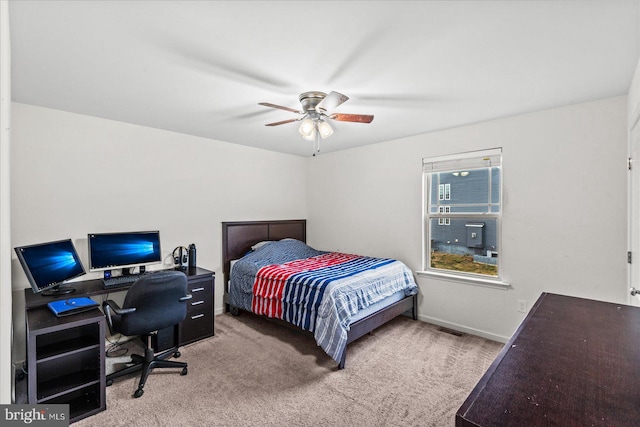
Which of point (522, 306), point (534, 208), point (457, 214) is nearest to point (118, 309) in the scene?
point (457, 214)

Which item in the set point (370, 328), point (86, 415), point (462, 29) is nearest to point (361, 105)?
point (462, 29)

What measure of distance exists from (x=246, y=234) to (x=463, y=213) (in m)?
2.91

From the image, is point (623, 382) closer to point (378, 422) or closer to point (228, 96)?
point (378, 422)

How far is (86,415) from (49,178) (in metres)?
2.08

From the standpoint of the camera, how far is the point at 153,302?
2400 millimetres

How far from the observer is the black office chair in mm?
2318

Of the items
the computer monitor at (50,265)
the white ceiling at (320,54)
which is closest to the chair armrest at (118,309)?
the computer monitor at (50,265)

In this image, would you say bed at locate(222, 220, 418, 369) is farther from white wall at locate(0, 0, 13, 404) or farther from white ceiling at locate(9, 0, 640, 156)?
white wall at locate(0, 0, 13, 404)

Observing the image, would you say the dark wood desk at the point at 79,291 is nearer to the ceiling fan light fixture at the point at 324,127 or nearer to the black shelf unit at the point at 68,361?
the black shelf unit at the point at 68,361

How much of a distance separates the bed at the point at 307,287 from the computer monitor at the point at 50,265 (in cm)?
165

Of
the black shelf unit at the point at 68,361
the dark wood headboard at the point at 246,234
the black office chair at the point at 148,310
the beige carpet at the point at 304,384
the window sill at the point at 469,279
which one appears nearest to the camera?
the black shelf unit at the point at 68,361

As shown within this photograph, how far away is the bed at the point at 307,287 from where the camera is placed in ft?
8.89

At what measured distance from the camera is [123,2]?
55.8 inches

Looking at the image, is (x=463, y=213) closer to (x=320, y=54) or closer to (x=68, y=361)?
(x=320, y=54)
